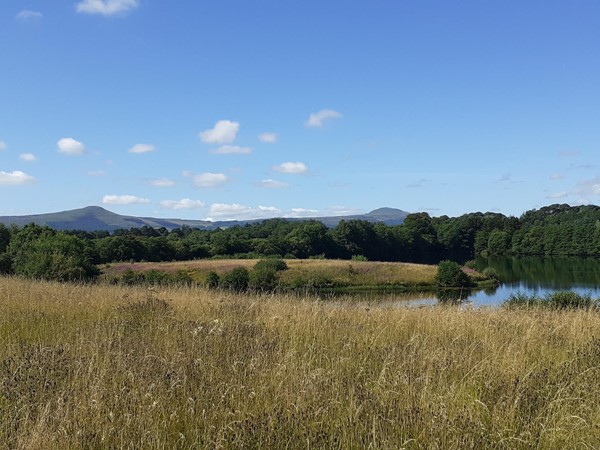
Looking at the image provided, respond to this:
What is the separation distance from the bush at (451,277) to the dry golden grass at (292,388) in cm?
5687

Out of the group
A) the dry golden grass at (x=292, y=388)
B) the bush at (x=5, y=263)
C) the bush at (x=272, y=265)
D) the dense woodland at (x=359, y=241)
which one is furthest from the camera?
the dense woodland at (x=359, y=241)

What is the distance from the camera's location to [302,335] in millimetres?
6059

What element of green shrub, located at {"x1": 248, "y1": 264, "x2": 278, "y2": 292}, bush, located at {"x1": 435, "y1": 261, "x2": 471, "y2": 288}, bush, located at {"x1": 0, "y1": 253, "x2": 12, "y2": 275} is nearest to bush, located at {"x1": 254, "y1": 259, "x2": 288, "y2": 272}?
green shrub, located at {"x1": 248, "y1": 264, "x2": 278, "y2": 292}

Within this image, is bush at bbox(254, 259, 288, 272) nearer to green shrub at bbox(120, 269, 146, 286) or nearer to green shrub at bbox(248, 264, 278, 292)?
green shrub at bbox(248, 264, 278, 292)

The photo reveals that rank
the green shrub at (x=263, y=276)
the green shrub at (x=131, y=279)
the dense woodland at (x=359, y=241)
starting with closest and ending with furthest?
the green shrub at (x=131, y=279) < the green shrub at (x=263, y=276) < the dense woodland at (x=359, y=241)

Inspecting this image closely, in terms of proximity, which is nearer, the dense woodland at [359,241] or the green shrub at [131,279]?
the green shrub at [131,279]

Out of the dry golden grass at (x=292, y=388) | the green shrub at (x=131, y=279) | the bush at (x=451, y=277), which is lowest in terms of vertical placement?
→ the bush at (x=451, y=277)

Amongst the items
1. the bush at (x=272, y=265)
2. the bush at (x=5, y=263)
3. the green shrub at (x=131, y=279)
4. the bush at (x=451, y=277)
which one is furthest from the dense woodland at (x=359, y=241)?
the bush at (x=451, y=277)

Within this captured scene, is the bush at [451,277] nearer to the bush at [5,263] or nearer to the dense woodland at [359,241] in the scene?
the dense woodland at [359,241]

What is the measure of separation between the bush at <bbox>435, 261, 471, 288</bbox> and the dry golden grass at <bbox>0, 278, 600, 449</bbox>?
56867 millimetres

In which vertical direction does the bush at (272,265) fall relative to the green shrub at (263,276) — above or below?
above

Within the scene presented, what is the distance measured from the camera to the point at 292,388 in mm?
3688

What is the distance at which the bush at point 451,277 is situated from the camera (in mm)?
60797

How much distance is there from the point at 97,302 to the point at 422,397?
22.0ft
